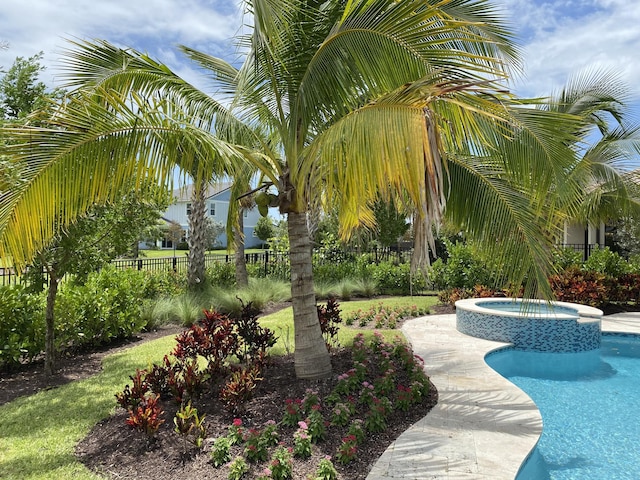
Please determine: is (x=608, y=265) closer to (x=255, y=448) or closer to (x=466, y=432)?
(x=466, y=432)

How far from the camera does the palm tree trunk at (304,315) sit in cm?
529

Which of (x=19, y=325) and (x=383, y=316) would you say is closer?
(x=19, y=325)

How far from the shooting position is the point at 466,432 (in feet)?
14.7

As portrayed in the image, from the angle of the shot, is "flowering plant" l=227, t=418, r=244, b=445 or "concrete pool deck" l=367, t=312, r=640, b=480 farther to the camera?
"flowering plant" l=227, t=418, r=244, b=445

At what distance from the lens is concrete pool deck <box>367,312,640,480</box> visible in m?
3.71

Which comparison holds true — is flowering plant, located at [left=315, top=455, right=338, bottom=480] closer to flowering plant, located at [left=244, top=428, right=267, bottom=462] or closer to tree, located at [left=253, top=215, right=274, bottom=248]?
flowering plant, located at [left=244, top=428, right=267, bottom=462]

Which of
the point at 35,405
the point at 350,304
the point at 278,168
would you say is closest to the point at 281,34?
the point at 278,168

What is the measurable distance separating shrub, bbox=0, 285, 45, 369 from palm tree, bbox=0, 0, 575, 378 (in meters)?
3.44

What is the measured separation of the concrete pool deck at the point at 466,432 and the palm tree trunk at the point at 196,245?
8229 mm

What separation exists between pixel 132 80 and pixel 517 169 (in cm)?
474

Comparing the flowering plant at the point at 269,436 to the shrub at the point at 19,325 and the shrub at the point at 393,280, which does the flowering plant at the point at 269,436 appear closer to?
the shrub at the point at 19,325

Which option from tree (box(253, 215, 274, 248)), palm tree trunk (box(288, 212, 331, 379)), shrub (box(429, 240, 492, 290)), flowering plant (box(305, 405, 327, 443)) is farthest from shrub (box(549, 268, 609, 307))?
tree (box(253, 215, 274, 248))

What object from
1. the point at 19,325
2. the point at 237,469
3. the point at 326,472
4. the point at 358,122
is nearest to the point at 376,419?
the point at 326,472

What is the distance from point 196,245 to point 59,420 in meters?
9.28
